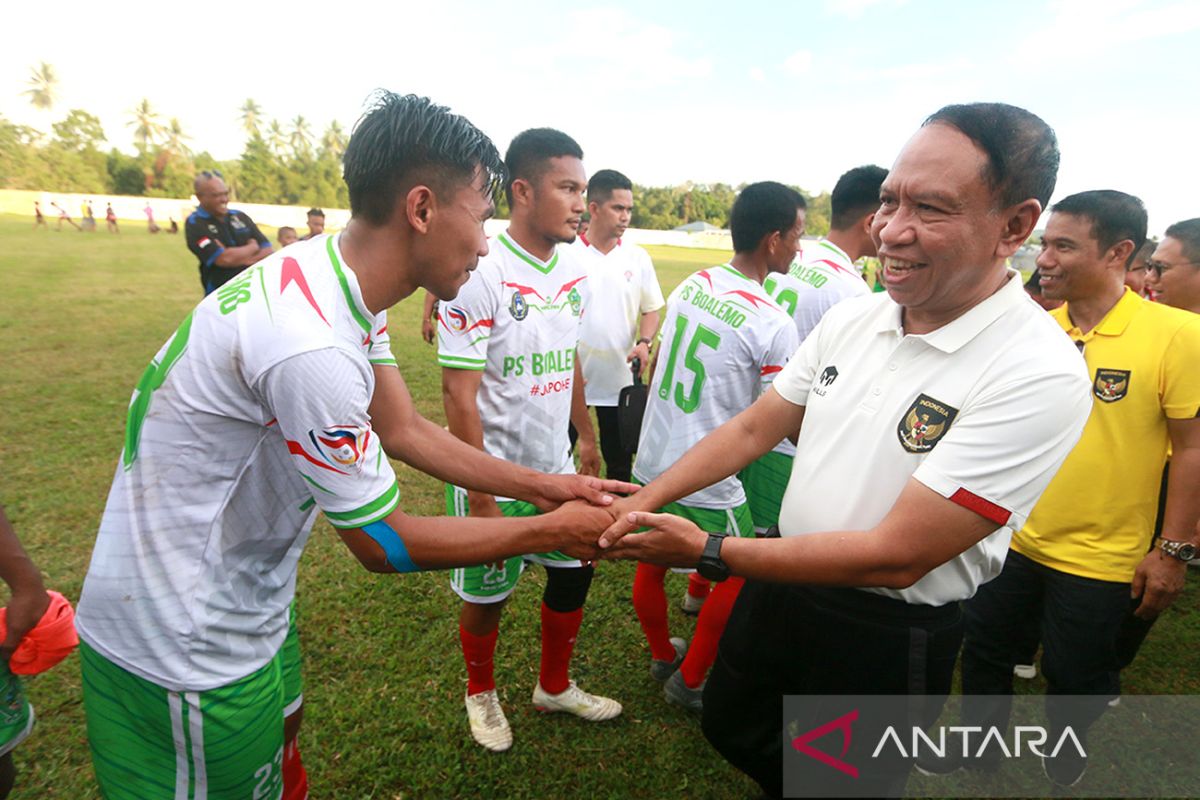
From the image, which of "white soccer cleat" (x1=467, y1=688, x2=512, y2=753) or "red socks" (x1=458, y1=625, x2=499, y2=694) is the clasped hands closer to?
"red socks" (x1=458, y1=625, x2=499, y2=694)

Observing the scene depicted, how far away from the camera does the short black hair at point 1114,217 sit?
2807mm

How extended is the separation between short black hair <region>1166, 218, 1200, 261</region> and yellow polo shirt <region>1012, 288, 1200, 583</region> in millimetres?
1630

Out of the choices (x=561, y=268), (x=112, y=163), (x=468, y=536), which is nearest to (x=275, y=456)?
(x=468, y=536)

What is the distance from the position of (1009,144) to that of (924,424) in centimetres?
77

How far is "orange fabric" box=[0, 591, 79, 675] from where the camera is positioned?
182 centimetres

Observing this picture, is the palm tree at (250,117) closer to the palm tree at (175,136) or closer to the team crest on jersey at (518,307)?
the palm tree at (175,136)

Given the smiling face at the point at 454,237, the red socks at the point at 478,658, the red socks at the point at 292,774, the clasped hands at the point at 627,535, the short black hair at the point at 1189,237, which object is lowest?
the red socks at the point at 478,658

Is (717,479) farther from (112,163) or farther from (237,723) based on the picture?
(112,163)

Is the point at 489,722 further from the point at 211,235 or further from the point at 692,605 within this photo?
the point at 211,235

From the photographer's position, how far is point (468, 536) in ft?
5.91

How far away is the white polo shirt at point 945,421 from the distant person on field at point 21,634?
2225 millimetres

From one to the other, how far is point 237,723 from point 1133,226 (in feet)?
12.5

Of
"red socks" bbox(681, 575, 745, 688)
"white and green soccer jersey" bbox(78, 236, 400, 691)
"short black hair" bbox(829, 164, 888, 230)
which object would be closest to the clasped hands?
"white and green soccer jersey" bbox(78, 236, 400, 691)

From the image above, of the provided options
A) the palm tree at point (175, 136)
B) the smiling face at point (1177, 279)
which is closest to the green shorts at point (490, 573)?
the smiling face at point (1177, 279)
